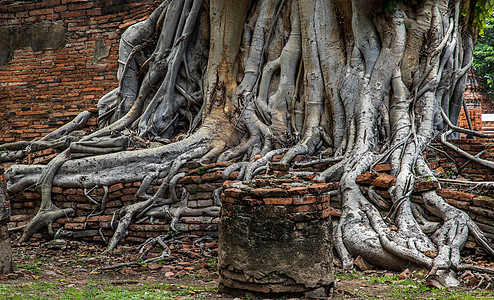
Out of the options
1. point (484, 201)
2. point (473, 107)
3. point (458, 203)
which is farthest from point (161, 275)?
point (473, 107)

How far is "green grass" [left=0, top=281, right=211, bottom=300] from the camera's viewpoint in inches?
132

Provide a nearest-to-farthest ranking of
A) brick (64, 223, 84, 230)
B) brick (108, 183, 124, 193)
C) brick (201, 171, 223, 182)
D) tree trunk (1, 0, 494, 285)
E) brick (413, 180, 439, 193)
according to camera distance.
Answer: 1. brick (413, 180, 439, 193)
2. tree trunk (1, 0, 494, 285)
3. brick (201, 171, 223, 182)
4. brick (64, 223, 84, 230)
5. brick (108, 183, 124, 193)

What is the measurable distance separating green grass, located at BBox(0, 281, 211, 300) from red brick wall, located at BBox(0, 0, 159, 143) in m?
5.75

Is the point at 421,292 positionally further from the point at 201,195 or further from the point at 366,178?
the point at 201,195

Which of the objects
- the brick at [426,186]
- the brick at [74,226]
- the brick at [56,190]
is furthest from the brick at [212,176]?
the brick at [426,186]

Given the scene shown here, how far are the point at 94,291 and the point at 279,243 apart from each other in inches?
56.4

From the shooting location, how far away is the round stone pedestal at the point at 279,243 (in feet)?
11.0

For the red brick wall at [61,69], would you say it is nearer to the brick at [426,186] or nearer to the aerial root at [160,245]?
the aerial root at [160,245]

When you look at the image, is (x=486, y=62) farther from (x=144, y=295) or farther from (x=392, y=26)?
(x=144, y=295)

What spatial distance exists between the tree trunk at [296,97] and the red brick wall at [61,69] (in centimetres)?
191

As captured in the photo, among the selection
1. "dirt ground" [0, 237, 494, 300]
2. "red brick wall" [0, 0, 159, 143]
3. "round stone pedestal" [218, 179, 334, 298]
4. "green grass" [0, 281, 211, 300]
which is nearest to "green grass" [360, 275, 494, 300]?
"dirt ground" [0, 237, 494, 300]

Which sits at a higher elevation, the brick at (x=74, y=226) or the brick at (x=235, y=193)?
the brick at (x=235, y=193)

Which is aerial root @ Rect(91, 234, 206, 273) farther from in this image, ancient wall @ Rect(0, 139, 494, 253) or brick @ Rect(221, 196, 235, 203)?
brick @ Rect(221, 196, 235, 203)

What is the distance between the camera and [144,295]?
3406 mm
